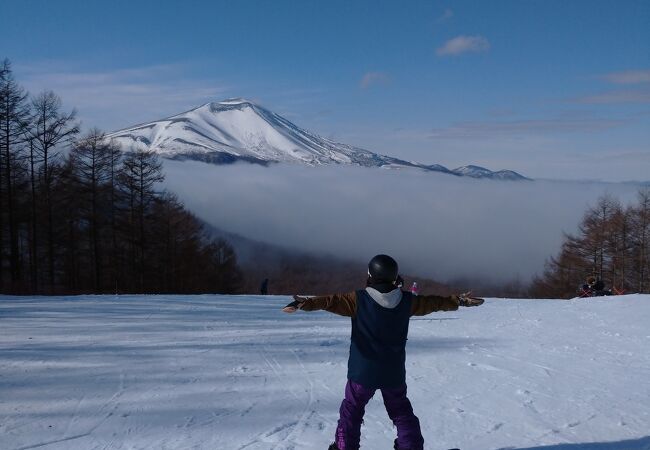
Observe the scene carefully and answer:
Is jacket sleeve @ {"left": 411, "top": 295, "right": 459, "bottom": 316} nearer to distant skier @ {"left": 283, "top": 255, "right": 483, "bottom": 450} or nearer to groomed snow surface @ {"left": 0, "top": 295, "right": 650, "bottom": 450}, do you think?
distant skier @ {"left": 283, "top": 255, "right": 483, "bottom": 450}

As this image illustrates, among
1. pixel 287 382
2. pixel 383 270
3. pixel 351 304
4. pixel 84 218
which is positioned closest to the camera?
pixel 383 270

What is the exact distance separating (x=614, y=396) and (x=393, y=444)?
319 cm

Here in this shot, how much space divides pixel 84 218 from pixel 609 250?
36741mm

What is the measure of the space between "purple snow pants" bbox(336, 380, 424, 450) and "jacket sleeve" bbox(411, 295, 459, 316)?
635 millimetres

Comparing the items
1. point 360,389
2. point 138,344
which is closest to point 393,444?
point 360,389

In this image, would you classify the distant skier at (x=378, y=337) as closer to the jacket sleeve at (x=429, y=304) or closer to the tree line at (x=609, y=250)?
the jacket sleeve at (x=429, y=304)

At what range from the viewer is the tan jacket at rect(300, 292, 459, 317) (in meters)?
4.00

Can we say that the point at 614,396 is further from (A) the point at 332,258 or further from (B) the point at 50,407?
(A) the point at 332,258

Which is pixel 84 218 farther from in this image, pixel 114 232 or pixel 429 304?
pixel 429 304

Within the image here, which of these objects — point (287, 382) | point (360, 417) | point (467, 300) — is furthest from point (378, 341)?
point (287, 382)

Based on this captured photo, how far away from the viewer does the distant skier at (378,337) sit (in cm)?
406

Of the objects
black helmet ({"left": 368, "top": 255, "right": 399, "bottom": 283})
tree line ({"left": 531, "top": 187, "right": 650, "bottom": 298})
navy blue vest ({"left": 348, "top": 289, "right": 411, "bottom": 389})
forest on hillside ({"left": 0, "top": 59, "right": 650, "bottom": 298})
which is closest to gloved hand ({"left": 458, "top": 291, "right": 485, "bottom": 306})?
navy blue vest ({"left": 348, "top": 289, "right": 411, "bottom": 389})

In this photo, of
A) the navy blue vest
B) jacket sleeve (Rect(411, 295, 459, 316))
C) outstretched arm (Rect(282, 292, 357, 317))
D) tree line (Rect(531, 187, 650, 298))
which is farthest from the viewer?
tree line (Rect(531, 187, 650, 298))

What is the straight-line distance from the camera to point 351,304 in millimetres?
4125
